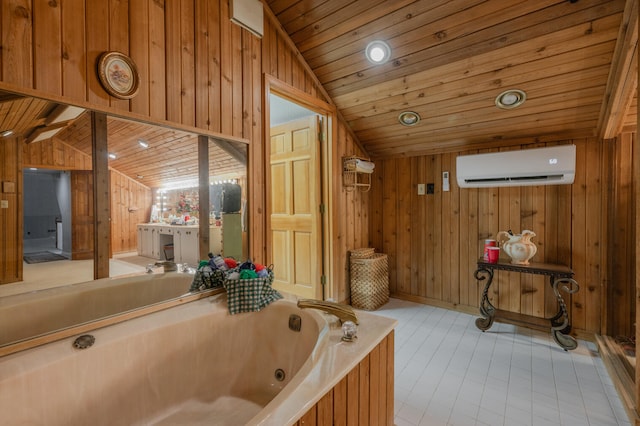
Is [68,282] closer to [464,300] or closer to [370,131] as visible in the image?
[370,131]

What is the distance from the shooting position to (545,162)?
2.35 meters

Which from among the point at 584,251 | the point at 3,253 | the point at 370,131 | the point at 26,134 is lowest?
the point at 584,251

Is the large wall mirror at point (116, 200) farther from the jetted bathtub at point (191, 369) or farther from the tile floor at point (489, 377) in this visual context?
the jetted bathtub at point (191, 369)

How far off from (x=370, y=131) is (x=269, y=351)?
2.39 m

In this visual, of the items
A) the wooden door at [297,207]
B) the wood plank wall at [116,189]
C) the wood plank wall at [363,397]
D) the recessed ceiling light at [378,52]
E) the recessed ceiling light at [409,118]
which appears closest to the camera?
the wood plank wall at [363,397]

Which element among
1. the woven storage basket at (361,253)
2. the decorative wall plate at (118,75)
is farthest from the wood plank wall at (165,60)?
the woven storage basket at (361,253)

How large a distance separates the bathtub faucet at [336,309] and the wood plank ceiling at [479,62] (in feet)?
6.31

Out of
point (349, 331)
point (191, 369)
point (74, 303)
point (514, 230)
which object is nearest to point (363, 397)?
point (349, 331)

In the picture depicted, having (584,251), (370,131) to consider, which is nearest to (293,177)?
(370,131)

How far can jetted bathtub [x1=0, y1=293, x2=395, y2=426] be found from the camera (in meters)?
0.99

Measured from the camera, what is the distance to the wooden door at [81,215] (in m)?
1.38

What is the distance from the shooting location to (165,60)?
1572mm

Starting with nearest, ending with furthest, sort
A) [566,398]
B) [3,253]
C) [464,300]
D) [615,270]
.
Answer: [3,253] < [566,398] < [615,270] < [464,300]

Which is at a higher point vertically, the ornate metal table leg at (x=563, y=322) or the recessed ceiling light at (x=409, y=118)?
the recessed ceiling light at (x=409, y=118)
